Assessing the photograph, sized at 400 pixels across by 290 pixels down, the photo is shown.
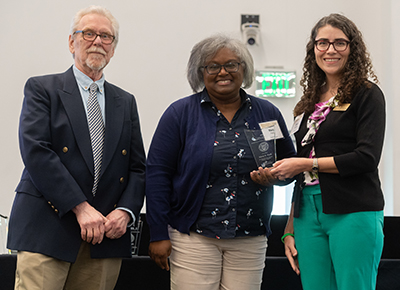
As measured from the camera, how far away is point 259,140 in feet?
6.08

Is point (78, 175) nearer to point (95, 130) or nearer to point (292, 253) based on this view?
point (95, 130)

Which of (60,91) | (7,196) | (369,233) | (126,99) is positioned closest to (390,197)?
(369,233)

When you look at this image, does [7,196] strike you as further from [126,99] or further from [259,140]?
[259,140]

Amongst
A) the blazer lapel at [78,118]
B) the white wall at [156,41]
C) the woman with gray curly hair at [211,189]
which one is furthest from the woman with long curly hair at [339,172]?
the white wall at [156,41]

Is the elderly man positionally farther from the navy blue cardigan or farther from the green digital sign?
the green digital sign

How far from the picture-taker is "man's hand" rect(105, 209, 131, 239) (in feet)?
5.67

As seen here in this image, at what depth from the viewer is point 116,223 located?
1.75 meters

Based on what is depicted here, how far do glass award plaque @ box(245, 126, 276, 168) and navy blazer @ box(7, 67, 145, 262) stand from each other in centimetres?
54

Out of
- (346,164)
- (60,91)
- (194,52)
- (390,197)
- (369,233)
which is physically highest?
(194,52)

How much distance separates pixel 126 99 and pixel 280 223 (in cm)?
156

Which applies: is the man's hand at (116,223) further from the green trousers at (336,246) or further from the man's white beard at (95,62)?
the green trousers at (336,246)

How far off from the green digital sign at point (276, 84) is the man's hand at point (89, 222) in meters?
3.12

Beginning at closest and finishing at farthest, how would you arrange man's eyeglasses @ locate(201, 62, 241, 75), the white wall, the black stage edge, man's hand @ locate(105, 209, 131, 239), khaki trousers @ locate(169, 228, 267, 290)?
man's hand @ locate(105, 209, 131, 239)
khaki trousers @ locate(169, 228, 267, 290)
man's eyeglasses @ locate(201, 62, 241, 75)
the black stage edge
the white wall

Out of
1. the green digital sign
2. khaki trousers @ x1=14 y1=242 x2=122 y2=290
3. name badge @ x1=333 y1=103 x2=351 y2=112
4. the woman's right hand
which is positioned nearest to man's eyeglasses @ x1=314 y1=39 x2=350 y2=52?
name badge @ x1=333 y1=103 x2=351 y2=112
